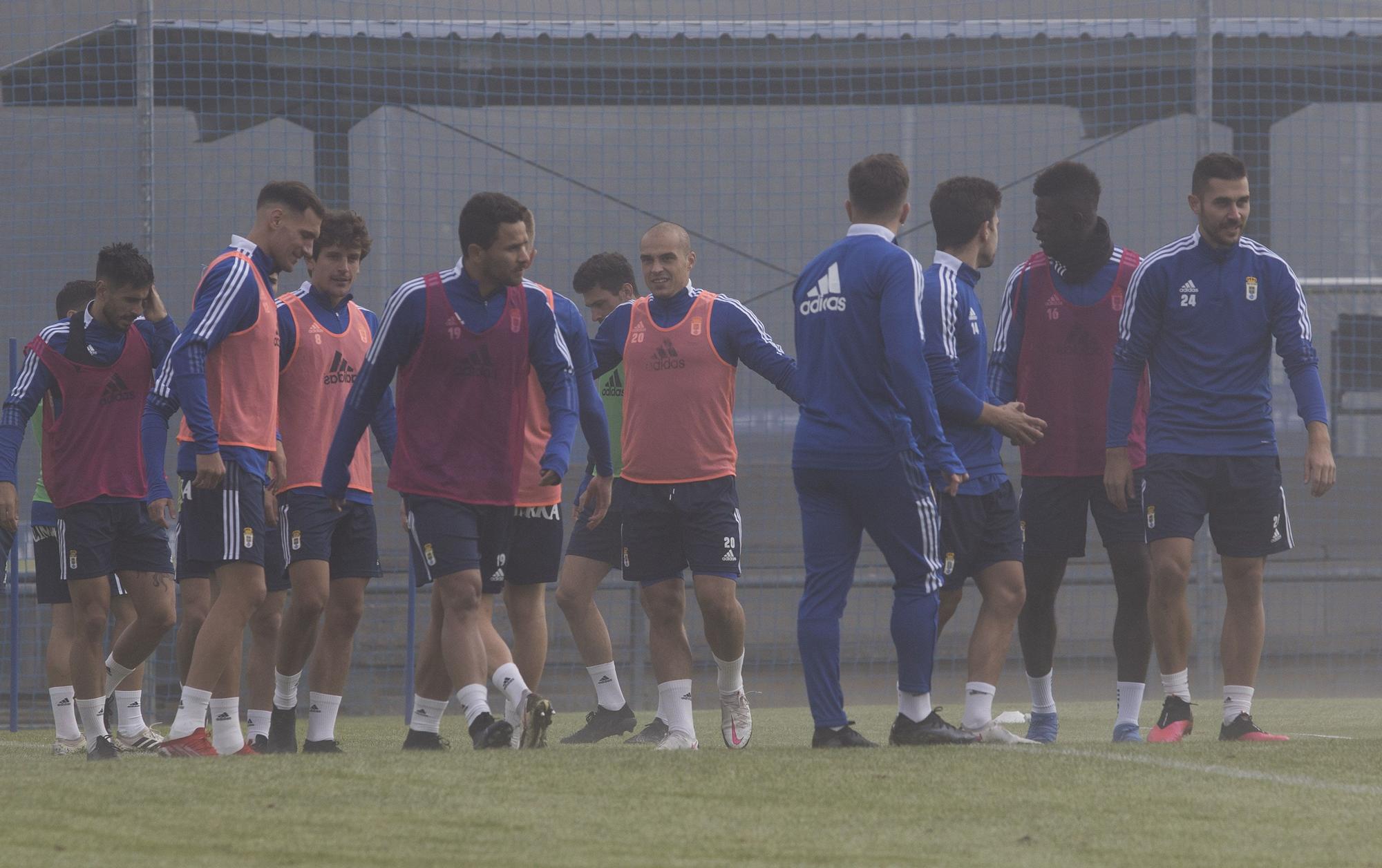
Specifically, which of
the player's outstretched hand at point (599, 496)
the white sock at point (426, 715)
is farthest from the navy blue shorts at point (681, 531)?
the white sock at point (426, 715)

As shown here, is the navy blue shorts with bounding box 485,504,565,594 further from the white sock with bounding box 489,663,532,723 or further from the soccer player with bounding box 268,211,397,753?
the soccer player with bounding box 268,211,397,753

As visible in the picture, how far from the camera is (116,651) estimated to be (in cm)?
669

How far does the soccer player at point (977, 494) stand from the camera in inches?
218

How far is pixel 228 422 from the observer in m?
5.60

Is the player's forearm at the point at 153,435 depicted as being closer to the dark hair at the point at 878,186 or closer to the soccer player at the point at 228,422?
the soccer player at the point at 228,422

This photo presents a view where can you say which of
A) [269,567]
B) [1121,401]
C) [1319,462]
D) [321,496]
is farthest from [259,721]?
[1319,462]

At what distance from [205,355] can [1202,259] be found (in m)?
3.47

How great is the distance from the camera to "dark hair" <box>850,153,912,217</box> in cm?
526

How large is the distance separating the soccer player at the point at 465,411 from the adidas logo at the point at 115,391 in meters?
1.73

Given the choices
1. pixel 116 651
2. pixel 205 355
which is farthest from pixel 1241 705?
pixel 116 651

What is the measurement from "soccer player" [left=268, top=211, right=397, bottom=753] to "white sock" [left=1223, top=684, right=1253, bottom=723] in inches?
123

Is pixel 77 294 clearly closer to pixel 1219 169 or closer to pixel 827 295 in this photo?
pixel 827 295

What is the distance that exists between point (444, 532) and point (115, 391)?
2.16 metres

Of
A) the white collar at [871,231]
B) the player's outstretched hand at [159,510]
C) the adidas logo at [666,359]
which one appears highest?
the white collar at [871,231]
